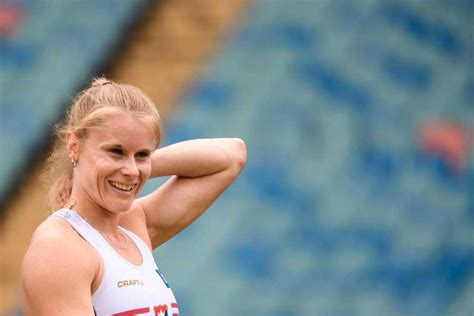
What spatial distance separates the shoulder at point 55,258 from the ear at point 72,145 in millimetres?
212

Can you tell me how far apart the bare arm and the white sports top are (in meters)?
0.07

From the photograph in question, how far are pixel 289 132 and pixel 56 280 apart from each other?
14.9 ft

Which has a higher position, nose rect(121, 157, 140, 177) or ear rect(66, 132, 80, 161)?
ear rect(66, 132, 80, 161)

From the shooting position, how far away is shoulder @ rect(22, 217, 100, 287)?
2.67 meters

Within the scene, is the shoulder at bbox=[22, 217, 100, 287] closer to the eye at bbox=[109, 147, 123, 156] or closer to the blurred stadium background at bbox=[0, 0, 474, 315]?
the eye at bbox=[109, 147, 123, 156]

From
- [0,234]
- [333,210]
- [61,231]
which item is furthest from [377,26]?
[61,231]

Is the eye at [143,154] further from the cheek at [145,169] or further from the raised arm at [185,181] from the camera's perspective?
the raised arm at [185,181]

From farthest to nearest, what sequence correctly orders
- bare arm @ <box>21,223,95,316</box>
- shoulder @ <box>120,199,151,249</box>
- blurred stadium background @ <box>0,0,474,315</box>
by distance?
blurred stadium background @ <box>0,0,474,315</box> < shoulder @ <box>120,199,151,249</box> < bare arm @ <box>21,223,95,316</box>

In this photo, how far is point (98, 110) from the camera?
9.21 feet

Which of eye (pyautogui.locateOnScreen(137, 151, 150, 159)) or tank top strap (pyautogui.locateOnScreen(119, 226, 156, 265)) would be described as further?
tank top strap (pyautogui.locateOnScreen(119, 226, 156, 265))

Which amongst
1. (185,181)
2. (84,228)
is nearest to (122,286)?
(84,228)

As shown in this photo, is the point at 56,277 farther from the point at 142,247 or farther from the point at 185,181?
the point at 185,181

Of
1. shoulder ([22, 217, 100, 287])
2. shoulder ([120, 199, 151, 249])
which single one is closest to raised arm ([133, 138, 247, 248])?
shoulder ([120, 199, 151, 249])

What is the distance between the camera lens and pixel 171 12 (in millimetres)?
7277
